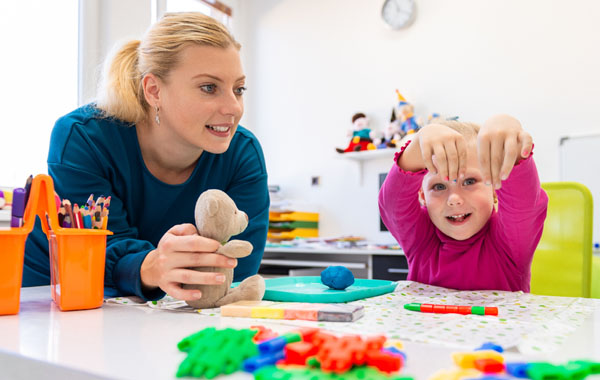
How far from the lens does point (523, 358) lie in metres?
0.47

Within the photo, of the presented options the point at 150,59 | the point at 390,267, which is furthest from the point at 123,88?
the point at 390,267

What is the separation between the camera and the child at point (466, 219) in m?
0.98

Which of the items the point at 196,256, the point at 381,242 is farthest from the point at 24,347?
the point at 381,242

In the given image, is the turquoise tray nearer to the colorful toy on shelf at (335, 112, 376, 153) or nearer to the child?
the child

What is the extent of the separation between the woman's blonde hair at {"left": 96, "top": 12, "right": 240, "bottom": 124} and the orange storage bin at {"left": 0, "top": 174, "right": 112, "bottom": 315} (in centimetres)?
40

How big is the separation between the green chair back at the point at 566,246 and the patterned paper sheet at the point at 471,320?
0.42m

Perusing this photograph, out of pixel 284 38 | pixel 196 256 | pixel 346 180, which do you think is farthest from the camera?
pixel 284 38

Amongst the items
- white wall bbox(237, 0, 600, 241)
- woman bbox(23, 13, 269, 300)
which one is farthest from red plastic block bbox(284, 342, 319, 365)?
white wall bbox(237, 0, 600, 241)

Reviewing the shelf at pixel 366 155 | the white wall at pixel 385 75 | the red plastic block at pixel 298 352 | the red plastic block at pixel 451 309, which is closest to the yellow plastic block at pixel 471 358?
the red plastic block at pixel 298 352

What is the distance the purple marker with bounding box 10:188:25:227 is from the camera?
0.71 metres

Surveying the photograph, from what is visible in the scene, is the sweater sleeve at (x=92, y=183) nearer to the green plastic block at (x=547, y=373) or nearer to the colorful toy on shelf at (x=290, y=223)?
the green plastic block at (x=547, y=373)

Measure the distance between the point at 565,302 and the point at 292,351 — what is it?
1.95 feet

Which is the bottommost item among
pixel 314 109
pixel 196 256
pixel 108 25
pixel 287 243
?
pixel 287 243

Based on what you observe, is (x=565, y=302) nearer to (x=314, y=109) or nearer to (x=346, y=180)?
(x=346, y=180)
